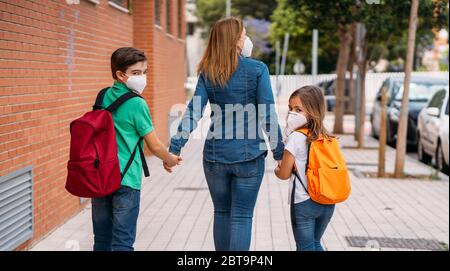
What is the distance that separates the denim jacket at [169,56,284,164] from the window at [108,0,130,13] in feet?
19.1

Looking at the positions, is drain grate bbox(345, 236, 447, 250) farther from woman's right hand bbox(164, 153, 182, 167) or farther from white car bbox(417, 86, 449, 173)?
white car bbox(417, 86, 449, 173)

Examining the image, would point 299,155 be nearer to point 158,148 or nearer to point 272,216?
point 158,148

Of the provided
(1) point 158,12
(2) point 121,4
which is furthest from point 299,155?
(1) point 158,12

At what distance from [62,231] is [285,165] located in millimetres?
3447

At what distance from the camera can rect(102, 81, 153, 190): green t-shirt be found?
467 cm

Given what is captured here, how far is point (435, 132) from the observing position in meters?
13.9

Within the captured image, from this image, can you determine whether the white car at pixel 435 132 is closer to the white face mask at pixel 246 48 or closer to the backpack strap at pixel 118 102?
the white face mask at pixel 246 48

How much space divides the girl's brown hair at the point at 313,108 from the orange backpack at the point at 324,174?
37mm

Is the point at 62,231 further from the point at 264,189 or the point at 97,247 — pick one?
the point at 264,189

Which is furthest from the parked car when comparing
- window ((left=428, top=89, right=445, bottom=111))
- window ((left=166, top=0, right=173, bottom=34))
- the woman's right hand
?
the woman's right hand

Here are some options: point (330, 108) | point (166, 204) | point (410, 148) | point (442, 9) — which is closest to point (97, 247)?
point (166, 204)

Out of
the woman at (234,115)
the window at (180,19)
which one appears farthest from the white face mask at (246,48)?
the window at (180,19)

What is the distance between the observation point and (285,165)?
15.9ft

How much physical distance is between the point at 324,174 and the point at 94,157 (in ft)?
4.57
